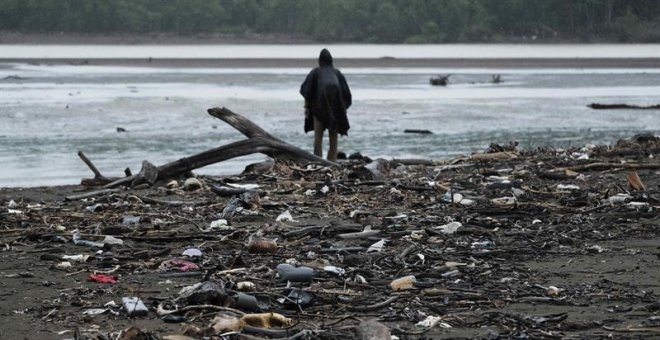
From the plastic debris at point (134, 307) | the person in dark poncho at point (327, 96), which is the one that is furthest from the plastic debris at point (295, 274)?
the person in dark poncho at point (327, 96)

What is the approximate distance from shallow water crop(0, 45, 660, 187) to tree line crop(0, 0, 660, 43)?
41.8 metres

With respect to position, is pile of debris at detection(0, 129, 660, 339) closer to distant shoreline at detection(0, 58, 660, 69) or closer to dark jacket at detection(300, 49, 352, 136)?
dark jacket at detection(300, 49, 352, 136)

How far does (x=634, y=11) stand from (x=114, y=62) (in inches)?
1665

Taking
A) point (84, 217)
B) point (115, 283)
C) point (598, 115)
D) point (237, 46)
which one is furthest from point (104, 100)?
point (237, 46)

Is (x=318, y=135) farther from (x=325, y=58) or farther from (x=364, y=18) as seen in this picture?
(x=364, y=18)

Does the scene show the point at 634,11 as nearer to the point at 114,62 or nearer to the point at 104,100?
the point at 114,62

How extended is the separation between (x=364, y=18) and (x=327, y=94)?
81647 mm

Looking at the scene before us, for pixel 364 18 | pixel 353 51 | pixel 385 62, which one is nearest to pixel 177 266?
pixel 385 62

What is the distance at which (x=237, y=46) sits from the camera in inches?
3625

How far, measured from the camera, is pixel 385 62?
64.0 meters

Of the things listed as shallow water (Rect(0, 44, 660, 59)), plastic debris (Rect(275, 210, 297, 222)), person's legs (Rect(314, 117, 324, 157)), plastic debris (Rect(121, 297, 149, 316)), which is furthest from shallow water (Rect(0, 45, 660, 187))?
shallow water (Rect(0, 44, 660, 59))

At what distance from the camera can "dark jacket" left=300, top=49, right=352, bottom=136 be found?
1537 cm

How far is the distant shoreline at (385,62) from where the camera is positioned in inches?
2374

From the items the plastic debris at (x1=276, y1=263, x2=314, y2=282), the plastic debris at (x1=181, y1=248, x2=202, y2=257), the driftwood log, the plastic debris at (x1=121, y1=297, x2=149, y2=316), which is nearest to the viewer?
the plastic debris at (x1=121, y1=297, x2=149, y2=316)
